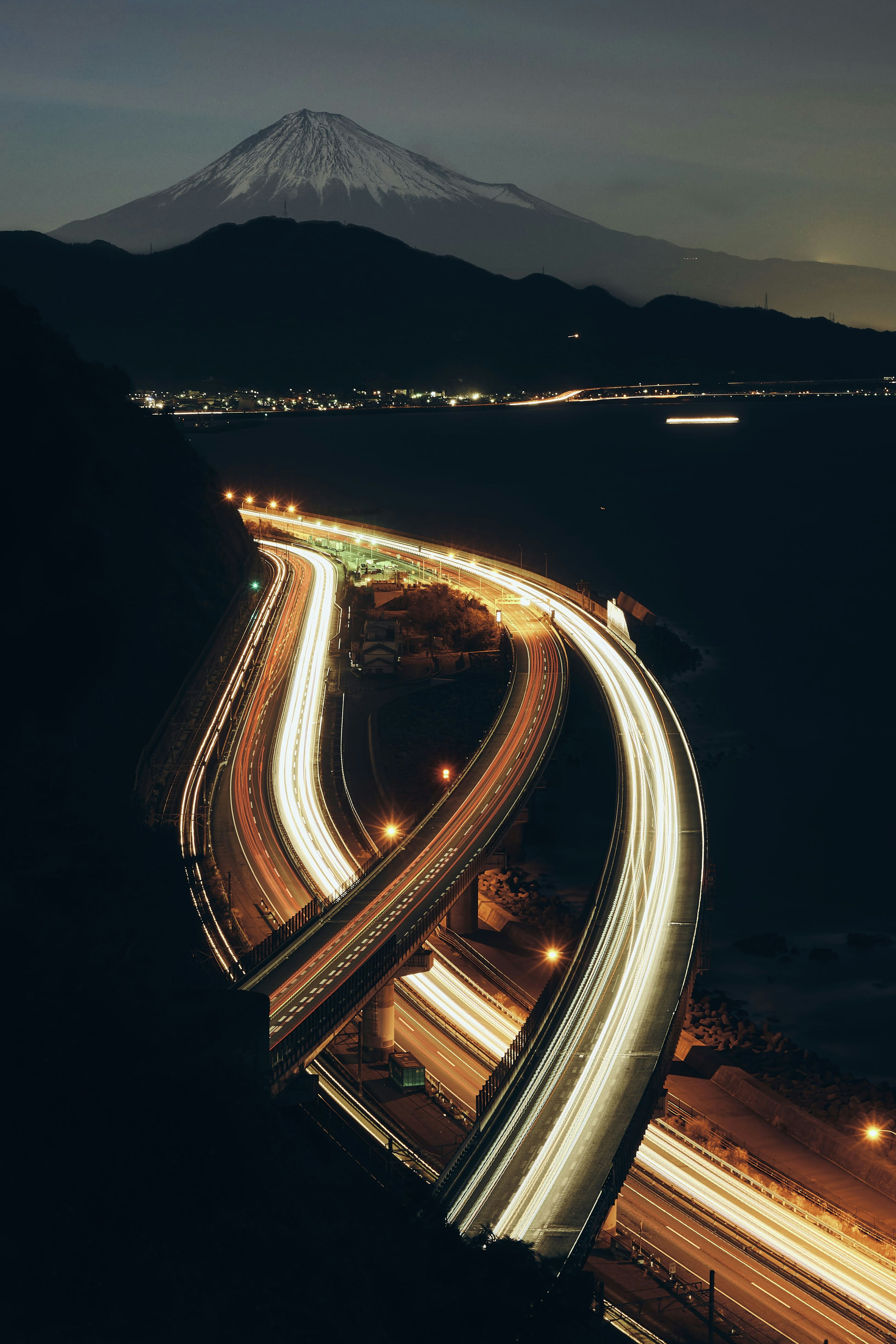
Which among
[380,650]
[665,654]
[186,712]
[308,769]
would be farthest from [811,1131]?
[665,654]

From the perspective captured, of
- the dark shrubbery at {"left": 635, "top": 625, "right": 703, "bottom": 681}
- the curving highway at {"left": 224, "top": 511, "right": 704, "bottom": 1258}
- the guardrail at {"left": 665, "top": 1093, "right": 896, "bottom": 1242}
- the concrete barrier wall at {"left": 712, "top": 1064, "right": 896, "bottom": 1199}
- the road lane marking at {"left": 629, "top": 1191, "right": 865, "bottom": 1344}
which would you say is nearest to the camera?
the curving highway at {"left": 224, "top": 511, "right": 704, "bottom": 1258}

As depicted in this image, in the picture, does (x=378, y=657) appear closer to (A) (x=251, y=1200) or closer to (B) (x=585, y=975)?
(B) (x=585, y=975)

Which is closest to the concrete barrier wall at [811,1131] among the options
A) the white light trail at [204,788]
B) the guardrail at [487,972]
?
the guardrail at [487,972]

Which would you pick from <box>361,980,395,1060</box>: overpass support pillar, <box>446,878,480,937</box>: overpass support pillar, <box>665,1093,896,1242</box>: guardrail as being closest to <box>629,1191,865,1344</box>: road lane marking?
<box>665,1093,896,1242</box>: guardrail

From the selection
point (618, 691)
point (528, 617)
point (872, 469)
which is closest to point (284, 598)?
point (528, 617)

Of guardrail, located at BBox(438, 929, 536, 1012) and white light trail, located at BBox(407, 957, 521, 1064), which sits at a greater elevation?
guardrail, located at BBox(438, 929, 536, 1012)

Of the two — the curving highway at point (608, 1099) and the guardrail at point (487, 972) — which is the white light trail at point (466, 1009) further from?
the guardrail at point (487, 972)

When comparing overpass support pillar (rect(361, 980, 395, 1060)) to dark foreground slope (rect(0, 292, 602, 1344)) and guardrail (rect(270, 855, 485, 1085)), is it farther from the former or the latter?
dark foreground slope (rect(0, 292, 602, 1344))
